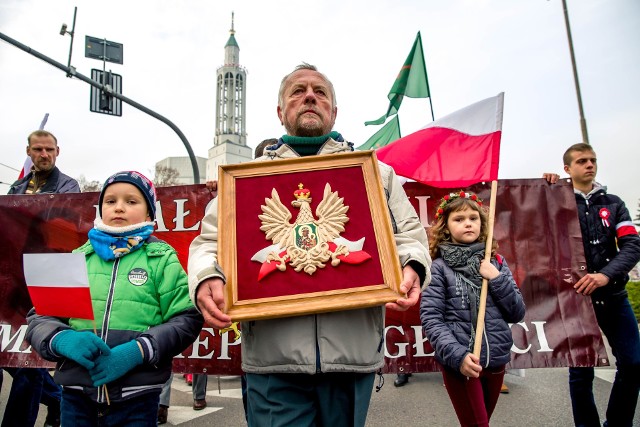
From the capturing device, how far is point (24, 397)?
3.36m

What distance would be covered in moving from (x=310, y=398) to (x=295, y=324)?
1.05ft

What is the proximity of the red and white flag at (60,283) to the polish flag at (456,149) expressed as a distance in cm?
Result: 248

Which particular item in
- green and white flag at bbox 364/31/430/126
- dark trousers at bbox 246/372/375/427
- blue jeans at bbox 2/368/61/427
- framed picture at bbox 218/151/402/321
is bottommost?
blue jeans at bbox 2/368/61/427

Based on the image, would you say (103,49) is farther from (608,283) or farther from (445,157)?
(608,283)

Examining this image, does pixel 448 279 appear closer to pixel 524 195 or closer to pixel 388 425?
pixel 524 195

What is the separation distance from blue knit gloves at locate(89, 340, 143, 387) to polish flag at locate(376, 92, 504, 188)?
2422 mm

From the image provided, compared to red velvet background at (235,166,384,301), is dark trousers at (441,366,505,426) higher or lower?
lower

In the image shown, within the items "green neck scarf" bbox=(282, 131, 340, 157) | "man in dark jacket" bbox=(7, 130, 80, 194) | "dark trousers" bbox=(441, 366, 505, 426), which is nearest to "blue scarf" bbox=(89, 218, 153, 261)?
"green neck scarf" bbox=(282, 131, 340, 157)

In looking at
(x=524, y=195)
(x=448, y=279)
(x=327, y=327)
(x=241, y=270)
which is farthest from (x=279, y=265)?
(x=524, y=195)

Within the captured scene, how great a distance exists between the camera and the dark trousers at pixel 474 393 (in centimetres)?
248

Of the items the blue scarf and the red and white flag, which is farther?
the blue scarf

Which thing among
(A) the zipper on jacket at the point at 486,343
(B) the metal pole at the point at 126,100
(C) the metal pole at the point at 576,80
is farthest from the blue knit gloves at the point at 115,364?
(C) the metal pole at the point at 576,80

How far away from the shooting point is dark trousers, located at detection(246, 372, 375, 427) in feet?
5.58

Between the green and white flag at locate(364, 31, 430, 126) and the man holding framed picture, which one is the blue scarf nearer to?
the man holding framed picture
